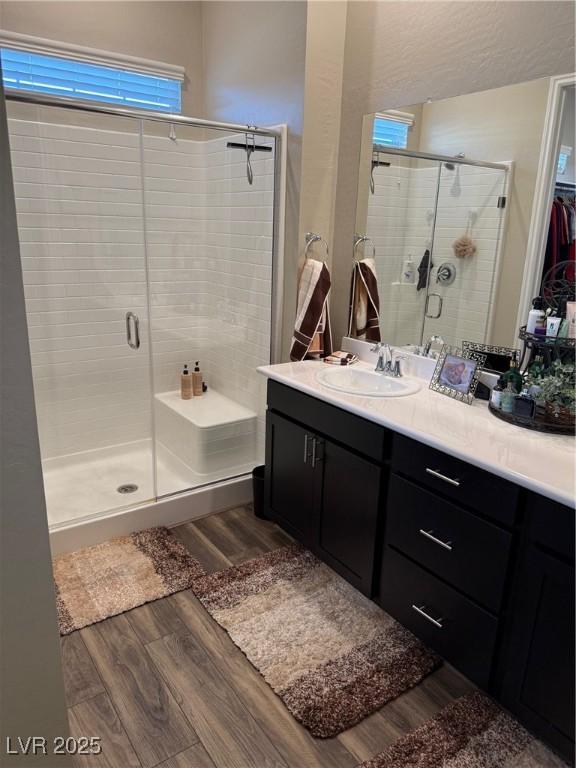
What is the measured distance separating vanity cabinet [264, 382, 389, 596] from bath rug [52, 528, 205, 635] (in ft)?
1.70

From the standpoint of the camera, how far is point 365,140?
2545 millimetres

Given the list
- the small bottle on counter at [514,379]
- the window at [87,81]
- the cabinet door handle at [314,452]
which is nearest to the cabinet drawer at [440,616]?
the cabinet door handle at [314,452]

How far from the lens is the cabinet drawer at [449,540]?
1.59 m

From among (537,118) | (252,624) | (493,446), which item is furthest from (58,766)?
(537,118)

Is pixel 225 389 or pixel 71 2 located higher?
pixel 71 2

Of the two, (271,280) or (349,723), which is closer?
(349,723)

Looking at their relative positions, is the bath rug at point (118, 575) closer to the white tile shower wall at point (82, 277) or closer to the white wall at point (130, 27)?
the white tile shower wall at point (82, 277)

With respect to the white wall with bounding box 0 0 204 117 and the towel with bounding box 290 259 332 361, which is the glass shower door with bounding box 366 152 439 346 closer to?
the towel with bounding box 290 259 332 361

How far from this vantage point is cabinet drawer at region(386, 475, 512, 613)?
5.22 feet

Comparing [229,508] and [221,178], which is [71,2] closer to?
[221,178]

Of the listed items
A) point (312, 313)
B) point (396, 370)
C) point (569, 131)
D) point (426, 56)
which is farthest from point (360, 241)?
point (569, 131)

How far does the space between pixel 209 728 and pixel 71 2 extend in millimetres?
3478

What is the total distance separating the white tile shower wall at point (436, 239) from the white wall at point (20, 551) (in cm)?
174

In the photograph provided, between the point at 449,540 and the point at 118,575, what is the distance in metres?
1.46
